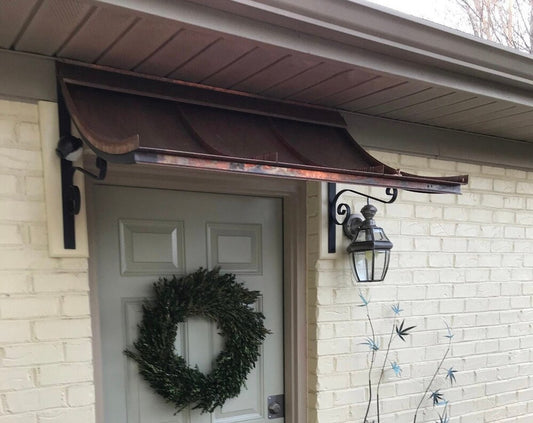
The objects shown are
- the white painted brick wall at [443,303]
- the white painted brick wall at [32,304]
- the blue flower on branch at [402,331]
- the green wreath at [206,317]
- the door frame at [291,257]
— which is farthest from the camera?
the blue flower on branch at [402,331]

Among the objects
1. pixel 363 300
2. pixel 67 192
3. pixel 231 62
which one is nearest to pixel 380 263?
pixel 363 300

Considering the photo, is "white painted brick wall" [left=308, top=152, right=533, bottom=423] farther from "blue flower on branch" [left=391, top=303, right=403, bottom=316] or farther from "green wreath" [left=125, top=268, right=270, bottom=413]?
"green wreath" [left=125, top=268, right=270, bottom=413]

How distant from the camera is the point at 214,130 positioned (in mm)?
1839

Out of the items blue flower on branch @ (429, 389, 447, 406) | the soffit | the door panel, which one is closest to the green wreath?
the door panel

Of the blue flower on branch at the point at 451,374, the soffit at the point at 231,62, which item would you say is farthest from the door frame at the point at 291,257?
the blue flower on branch at the point at 451,374

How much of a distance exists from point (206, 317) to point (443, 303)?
1293 mm

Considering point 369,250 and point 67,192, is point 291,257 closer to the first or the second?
point 369,250

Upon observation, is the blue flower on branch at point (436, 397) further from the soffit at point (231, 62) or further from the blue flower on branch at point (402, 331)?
the soffit at point (231, 62)

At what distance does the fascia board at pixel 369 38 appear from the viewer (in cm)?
139

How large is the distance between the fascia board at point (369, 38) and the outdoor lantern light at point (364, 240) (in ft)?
1.86

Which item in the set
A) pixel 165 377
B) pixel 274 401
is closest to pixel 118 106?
pixel 165 377

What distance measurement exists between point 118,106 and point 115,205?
426mm

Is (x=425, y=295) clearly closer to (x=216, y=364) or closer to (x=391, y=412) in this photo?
(x=391, y=412)

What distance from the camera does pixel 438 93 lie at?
201cm
